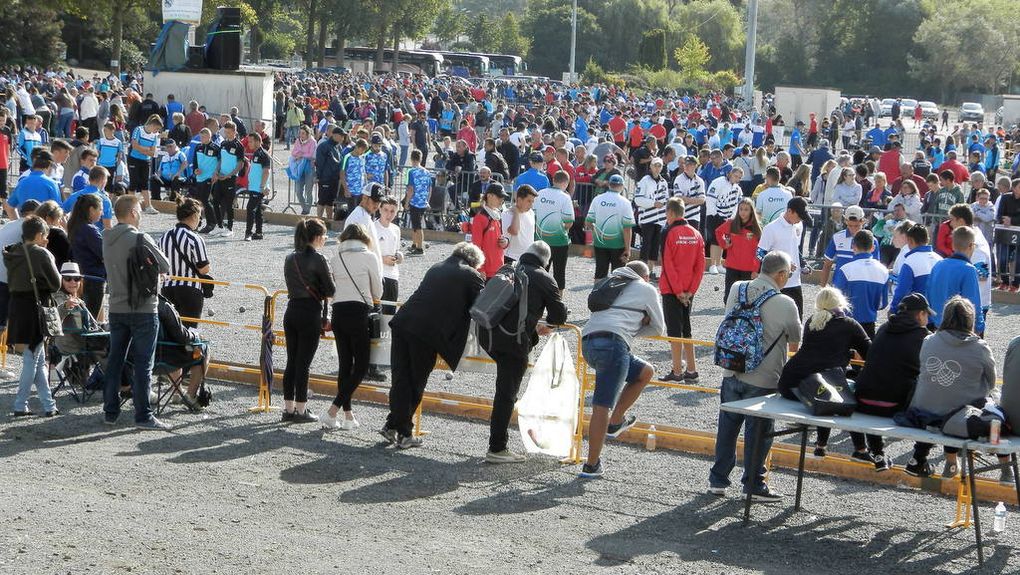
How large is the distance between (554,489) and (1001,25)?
10049 centimetres

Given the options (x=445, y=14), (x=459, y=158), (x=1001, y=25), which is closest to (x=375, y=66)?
(x=445, y=14)

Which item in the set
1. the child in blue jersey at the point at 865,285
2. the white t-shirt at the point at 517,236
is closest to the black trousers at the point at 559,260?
the white t-shirt at the point at 517,236

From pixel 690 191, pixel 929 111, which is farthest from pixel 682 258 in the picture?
pixel 929 111

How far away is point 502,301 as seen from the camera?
906 cm

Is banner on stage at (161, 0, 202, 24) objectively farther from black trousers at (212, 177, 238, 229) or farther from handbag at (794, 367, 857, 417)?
handbag at (794, 367, 857, 417)

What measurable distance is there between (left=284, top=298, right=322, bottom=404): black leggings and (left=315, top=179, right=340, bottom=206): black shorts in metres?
11.5

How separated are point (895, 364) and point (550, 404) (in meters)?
2.44

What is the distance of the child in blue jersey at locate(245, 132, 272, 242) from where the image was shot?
20.2m

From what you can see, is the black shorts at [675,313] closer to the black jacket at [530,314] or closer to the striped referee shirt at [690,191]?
the black jacket at [530,314]

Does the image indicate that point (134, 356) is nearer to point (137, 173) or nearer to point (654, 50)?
point (137, 173)

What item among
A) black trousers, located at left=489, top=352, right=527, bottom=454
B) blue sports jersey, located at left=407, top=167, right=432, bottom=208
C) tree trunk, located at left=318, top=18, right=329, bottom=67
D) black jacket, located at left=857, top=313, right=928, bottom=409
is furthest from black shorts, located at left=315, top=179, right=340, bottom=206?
tree trunk, located at left=318, top=18, right=329, bottom=67

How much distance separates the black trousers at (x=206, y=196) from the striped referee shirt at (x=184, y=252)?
955 cm

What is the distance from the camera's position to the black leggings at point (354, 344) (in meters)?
10.2

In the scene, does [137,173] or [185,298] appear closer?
[185,298]
